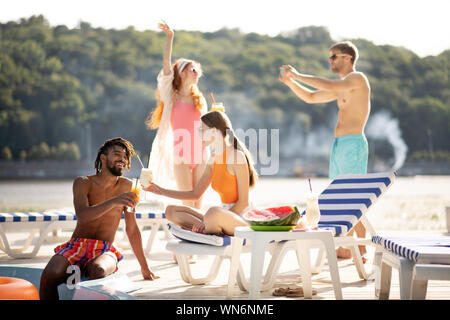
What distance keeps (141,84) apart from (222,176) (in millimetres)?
61796

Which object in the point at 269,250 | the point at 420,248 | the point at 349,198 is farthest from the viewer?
the point at 349,198

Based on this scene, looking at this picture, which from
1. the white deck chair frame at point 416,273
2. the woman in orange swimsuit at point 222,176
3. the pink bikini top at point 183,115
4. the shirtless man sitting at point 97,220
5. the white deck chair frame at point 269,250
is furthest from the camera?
the pink bikini top at point 183,115

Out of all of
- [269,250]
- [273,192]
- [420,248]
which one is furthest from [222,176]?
[273,192]

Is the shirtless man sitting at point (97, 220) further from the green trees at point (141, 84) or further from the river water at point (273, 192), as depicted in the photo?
the green trees at point (141, 84)

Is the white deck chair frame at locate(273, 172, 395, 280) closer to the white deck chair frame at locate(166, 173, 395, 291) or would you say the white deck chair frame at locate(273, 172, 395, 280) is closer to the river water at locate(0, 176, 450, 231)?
the white deck chair frame at locate(166, 173, 395, 291)

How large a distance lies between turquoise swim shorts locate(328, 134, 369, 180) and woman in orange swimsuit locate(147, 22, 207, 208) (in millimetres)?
1105

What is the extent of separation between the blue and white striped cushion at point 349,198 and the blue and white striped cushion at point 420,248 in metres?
0.60

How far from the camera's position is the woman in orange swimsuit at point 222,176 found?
3.58 metres

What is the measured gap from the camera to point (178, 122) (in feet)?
16.6

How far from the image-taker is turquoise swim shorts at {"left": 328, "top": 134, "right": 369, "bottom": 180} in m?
4.79

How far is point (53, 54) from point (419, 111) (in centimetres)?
3872

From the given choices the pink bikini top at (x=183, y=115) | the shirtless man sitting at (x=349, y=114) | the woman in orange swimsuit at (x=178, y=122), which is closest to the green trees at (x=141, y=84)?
the woman in orange swimsuit at (x=178, y=122)

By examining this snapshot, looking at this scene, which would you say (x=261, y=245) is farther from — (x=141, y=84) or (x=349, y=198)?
(x=141, y=84)

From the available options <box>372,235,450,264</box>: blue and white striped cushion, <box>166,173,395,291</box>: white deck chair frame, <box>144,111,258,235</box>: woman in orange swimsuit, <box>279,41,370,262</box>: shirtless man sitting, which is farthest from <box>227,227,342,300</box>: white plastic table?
<box>279,41,370,262</box>: shirtless man sitting
